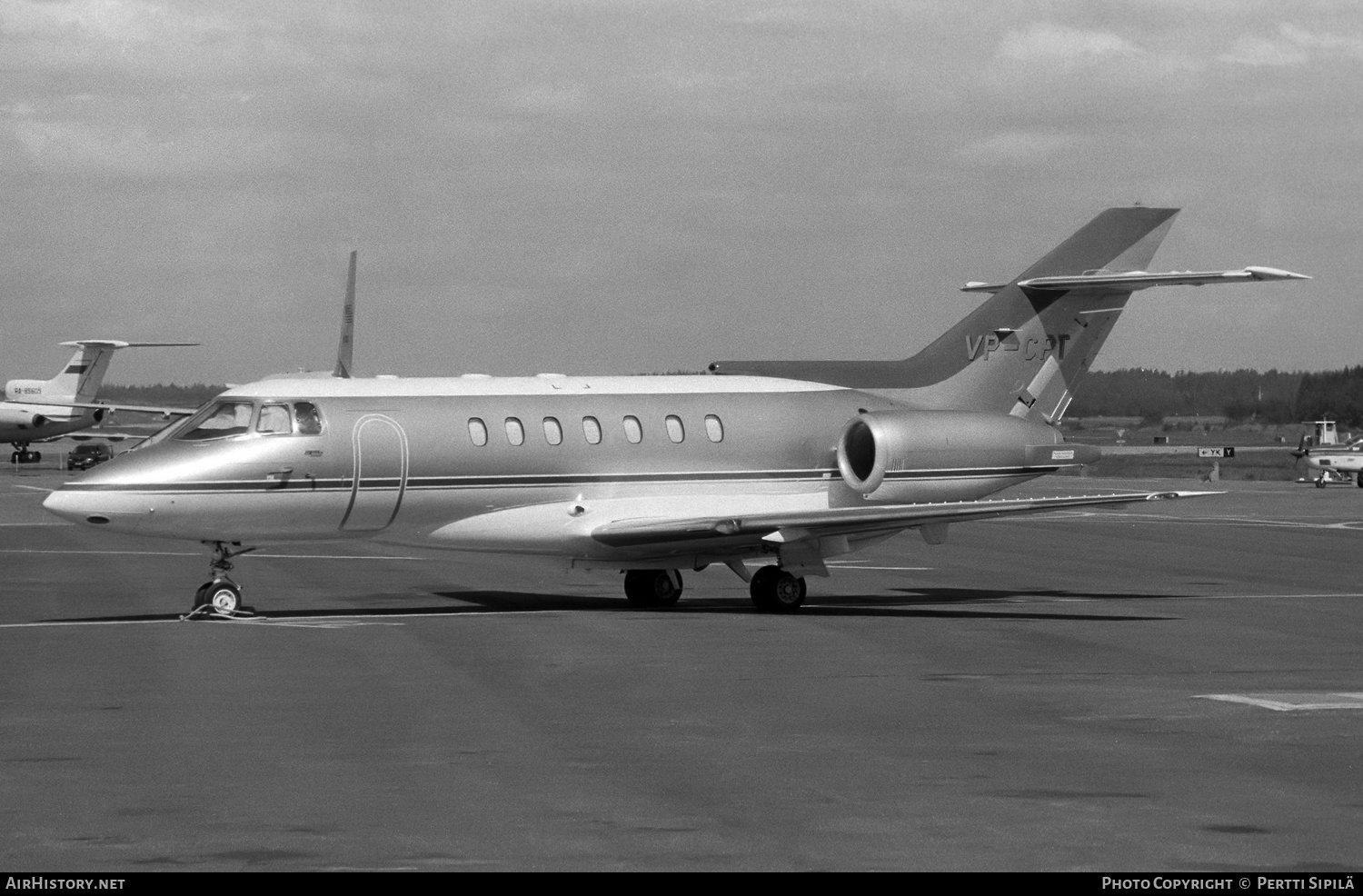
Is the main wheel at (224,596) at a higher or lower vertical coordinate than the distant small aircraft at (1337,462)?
lower

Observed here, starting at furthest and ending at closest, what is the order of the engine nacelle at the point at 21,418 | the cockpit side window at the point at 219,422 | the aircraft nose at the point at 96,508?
the engine nacelle at the point at 21,418
the cockpit side window at the point at 219,422
the aircraft nose at the point at 96,508

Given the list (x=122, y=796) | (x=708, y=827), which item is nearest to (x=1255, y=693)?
(x=708, y=827)

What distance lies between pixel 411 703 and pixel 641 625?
23.8ft

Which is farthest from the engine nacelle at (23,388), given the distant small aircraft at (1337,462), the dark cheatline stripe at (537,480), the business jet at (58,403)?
the dark cheatline stripe at (537,480)

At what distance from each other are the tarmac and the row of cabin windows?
2.31 metres

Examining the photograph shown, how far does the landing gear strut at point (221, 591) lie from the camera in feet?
78.3

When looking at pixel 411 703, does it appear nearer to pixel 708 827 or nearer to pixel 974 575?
pixel 708 827

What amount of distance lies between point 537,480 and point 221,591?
169 inches

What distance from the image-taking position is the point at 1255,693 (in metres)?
16.7

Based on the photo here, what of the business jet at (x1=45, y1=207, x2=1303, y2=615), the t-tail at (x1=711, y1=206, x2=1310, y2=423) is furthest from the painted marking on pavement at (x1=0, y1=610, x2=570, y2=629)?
the t-tail at (x1=711, y1=206, x2=1310, y2=423)

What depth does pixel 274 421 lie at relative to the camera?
24.0 m

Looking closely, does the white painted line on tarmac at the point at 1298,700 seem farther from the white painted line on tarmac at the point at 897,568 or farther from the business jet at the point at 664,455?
the white painted line on tarmac at the point at 897,568

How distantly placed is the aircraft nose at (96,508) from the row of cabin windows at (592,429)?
4445mm

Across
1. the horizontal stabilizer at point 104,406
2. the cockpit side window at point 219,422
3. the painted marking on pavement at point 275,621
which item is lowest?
the painted marking on pavement at point 275,621
